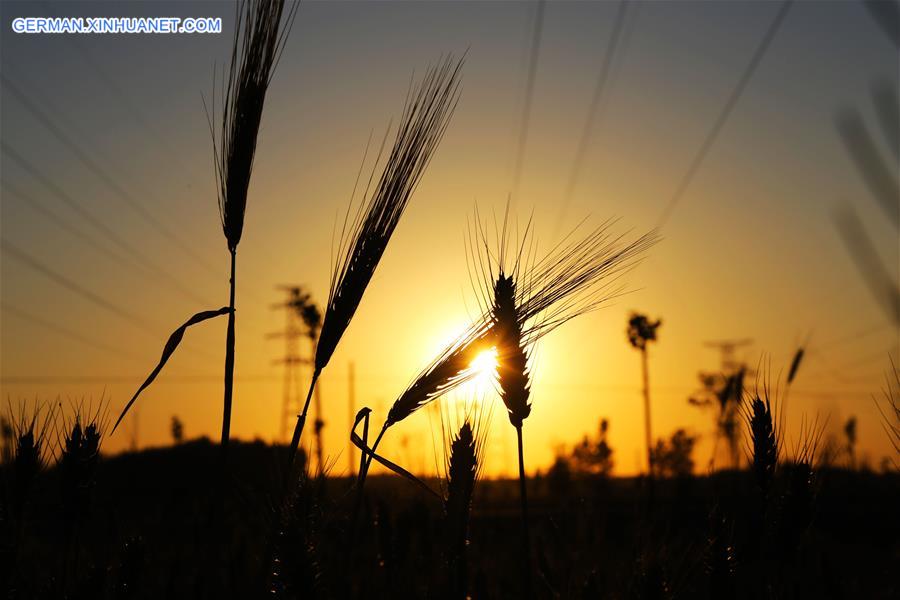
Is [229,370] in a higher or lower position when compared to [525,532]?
higher

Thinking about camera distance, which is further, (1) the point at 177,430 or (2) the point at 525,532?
(1) the point at 177,430

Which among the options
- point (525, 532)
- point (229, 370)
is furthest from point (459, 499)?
point (229, 370)

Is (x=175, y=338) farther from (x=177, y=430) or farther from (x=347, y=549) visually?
(x=177, y=430)

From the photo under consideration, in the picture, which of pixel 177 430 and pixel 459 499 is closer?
pixel 459 499

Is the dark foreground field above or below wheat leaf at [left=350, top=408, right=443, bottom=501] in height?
below

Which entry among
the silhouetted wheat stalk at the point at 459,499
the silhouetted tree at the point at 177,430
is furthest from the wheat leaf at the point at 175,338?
the silhouetted tree at the point at 177,430

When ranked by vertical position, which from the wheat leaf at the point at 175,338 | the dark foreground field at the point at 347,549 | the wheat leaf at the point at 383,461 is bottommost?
the dark foreground field at the point at 347,549

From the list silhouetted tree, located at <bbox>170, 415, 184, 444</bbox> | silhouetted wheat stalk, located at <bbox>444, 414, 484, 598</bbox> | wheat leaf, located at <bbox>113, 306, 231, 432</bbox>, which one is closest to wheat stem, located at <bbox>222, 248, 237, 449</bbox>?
wheat leaf, located at <bbox>113, 306, 231, 432</bbox>

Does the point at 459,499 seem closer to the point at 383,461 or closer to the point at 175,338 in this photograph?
the point at 383,461

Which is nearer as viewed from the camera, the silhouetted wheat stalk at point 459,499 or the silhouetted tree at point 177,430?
the silhouetted wheat stalk at point 459,499

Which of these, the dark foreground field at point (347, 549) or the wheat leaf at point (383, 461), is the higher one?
the wheat leaf at point (383, 461)

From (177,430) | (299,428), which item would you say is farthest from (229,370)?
(177,430)

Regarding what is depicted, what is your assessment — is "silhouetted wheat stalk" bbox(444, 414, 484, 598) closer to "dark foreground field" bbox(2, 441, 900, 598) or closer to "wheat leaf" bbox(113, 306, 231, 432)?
"dark foreground field" bbox(2, 441, 900, 598)

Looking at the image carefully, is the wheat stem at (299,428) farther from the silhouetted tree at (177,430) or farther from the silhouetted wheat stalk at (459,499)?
the silhouetted tree at (177,430)
